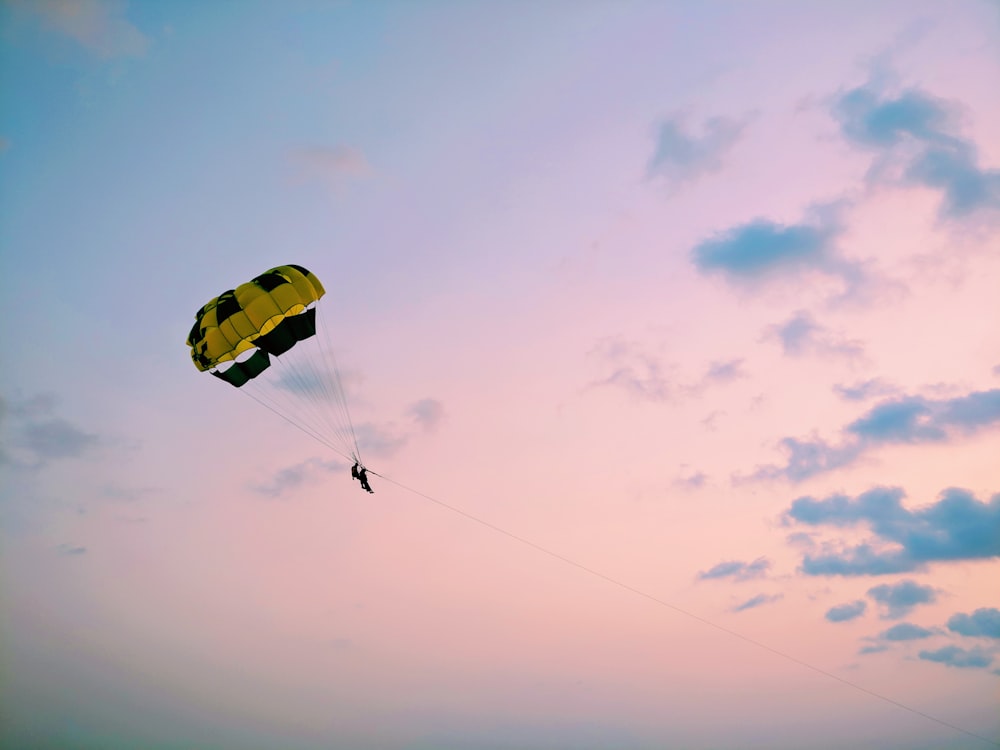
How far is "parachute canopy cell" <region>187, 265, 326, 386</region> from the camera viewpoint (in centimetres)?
3619

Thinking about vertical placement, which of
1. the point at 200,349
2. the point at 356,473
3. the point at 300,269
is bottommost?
the point at 356,473

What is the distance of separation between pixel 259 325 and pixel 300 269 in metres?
4.22

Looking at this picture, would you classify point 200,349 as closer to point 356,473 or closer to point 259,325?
point 259,325

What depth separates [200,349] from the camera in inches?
1449

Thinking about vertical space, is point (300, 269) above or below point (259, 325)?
above

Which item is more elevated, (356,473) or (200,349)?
(200,349)

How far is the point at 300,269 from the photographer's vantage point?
3925 centimetres

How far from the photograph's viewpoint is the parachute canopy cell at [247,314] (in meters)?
36.2

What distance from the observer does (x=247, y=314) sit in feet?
119

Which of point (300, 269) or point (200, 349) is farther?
point (300, 269)

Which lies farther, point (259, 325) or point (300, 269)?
point (300, 269)

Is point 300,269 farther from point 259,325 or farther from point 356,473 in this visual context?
point 356,473

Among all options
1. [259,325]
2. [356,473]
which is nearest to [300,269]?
[259,325]

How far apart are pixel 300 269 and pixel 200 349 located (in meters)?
5.67
